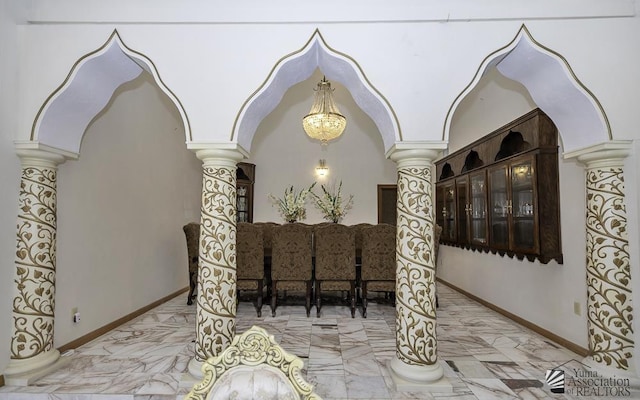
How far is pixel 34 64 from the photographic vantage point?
7.98 feet

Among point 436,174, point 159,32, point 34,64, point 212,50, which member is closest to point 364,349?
point 212,50

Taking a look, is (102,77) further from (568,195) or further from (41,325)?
(568,195)

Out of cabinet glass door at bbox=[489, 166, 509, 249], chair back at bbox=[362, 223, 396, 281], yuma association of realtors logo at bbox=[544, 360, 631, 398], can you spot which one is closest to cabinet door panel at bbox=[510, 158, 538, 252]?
cabinet glass door at bbox=[489, 166, 509, 249]

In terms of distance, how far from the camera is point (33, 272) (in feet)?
8.00

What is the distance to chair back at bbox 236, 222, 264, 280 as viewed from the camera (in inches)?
157

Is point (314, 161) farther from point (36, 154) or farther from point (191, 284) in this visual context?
point (36, 154)

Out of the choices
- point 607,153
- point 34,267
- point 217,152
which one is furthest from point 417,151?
point 34,267

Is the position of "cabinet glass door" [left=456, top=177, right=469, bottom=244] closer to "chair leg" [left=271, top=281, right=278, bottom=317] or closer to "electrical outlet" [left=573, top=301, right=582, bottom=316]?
"electrical outlet" [left=573, top=301, right=582, bottom=316]

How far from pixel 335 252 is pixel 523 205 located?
6.79 feet

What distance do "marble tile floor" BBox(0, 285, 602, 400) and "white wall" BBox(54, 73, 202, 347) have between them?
0.37 meters

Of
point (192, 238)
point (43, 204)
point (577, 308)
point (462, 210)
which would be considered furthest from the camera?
point (462, 210)

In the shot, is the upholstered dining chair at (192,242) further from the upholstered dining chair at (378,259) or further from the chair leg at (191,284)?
the upholstered dining chair at (378,259)

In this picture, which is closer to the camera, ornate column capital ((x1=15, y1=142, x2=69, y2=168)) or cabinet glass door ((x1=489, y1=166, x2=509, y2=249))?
ornate column capital ((x1=15, y1=142, x2=69, y2=168))

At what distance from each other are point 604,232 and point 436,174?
412 centimetres
